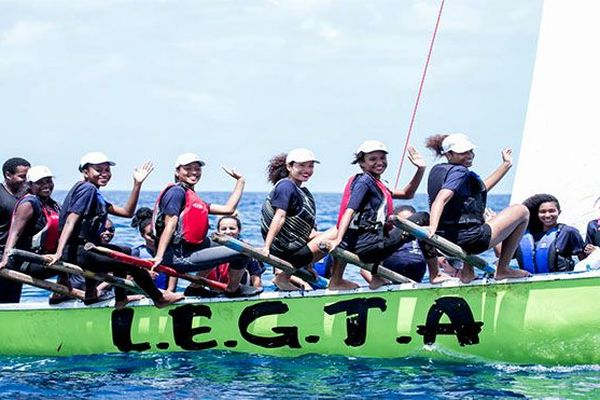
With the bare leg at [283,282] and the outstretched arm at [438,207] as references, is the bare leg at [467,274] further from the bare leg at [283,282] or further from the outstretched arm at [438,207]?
the bare leg at [283,282]

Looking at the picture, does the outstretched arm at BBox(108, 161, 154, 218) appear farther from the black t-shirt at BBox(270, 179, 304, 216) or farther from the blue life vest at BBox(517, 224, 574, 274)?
the blue life vest at BBox(517, 224, 574, 274)

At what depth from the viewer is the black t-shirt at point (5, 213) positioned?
41.3ft

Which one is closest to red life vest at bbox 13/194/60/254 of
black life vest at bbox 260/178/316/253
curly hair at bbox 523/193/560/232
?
black life vest at bbox 260/178/316/253

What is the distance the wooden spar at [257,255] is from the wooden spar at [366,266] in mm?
675

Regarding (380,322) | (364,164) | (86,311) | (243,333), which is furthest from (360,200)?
(86,311)

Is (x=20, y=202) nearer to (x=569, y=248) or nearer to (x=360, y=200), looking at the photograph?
(x=360, y=200)

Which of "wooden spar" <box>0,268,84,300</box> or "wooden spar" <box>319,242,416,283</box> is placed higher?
"wooden spar" <box>319,242,416,283</box>

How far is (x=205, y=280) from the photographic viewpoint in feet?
40.5

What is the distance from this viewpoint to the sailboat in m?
11.3

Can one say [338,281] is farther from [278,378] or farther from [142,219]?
[142,219]

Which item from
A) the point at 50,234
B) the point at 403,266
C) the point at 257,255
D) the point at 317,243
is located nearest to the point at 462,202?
the point at 403,266

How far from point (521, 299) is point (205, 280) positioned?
3.41 m

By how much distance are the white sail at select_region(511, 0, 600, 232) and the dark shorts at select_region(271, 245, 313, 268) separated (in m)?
2.84

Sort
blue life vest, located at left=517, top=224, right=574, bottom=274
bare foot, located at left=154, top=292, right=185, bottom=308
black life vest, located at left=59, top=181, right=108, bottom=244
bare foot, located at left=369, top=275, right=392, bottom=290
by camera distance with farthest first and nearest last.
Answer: bare foot, located at left=154, top=292, right=185, bottom=308 < blue life vest, located at left=517, top=224, right=574, bottom=274 < black life vest, located at left=59, top=181, right=108, bottom=244 < bare foot, located at left=369, top=275, right=392, bottom=290
